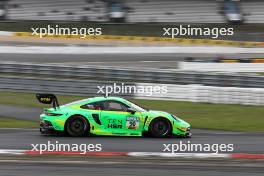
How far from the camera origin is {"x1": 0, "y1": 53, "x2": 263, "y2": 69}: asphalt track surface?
94.0ft

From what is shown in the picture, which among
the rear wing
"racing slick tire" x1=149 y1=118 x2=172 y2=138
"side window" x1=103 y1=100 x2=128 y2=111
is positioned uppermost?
the rear wing

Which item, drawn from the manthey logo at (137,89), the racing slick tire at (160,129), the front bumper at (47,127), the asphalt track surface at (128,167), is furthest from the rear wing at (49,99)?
the manthey logo at (137,89)

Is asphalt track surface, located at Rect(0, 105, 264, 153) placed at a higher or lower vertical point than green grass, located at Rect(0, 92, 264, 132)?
lower

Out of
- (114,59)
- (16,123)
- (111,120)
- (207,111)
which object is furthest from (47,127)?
(114,59)

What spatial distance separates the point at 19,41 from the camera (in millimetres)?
31562

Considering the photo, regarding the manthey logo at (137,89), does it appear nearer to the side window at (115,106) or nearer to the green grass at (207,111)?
the green grass at (207,111)

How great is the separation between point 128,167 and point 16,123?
6.77 metres

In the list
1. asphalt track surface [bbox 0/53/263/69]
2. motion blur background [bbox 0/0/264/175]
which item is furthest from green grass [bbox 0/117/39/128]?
asphalt track surface [bbox 0/53/263/69]

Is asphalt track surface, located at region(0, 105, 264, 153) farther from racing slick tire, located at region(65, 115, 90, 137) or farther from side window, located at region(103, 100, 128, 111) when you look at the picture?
side window, located at region(103, 100, 128, 111)

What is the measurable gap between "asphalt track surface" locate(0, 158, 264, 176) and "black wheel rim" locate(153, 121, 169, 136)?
9.26ft

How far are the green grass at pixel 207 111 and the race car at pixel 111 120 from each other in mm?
2595

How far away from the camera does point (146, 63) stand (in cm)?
2898

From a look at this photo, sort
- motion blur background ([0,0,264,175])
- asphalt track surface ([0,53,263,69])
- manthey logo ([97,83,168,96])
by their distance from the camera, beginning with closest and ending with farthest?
motion blur background ([0,0,264,175]) < manthey logo ([97,83,168,96]) < asphalt track surface ([0,53,263,69])

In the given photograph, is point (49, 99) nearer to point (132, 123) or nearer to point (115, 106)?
point (115, 106)
